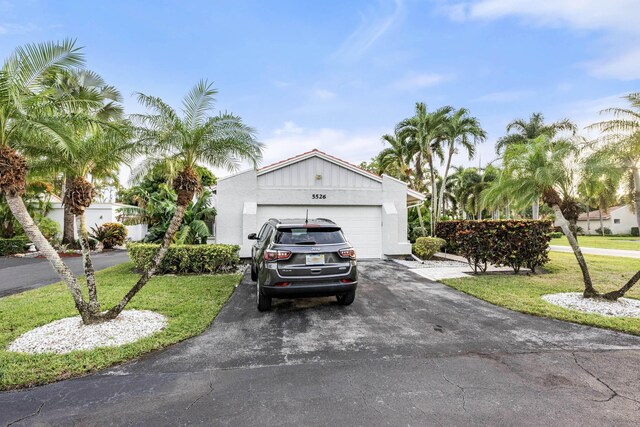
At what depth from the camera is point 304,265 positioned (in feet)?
18.2

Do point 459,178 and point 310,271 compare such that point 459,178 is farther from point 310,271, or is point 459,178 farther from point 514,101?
point 310,271

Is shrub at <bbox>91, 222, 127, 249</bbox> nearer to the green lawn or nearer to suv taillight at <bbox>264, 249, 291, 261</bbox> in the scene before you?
suv taillight at <bbox>264, 249, 291, 261</bbox>

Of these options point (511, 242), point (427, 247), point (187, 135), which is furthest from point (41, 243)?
point (427, 247)

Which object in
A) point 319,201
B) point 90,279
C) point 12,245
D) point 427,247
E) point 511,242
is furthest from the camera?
point 12,245

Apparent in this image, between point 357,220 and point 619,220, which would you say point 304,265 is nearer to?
point 357,220

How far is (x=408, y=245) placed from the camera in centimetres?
1323

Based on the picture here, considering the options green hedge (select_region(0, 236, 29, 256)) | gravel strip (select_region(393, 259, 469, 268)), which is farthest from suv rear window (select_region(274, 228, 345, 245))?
green hedge (select_region(0, 236, 29, 256))

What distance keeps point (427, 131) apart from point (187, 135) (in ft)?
49.1

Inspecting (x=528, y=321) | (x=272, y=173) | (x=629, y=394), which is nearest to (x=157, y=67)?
(x=272, y=173)

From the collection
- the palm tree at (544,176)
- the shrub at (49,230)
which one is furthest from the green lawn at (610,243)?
the shrub at (49,230)

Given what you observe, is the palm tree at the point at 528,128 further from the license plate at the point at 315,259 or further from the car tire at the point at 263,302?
the car tire at the point at 263,302

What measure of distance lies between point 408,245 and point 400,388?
1043cm

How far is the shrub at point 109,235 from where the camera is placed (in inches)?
749

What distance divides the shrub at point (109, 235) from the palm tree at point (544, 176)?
21.8 m
